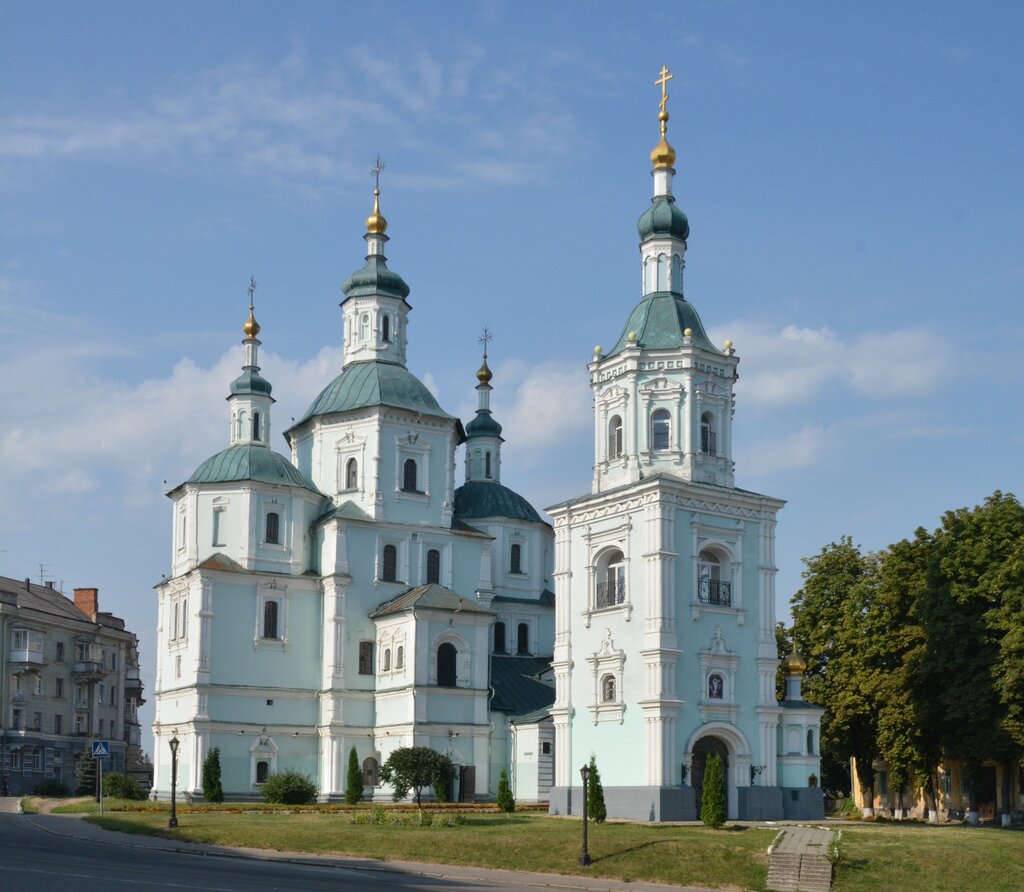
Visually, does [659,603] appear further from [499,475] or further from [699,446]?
[499,475]

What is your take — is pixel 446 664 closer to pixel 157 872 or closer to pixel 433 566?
pixel 433 566

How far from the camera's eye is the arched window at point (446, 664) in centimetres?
5153

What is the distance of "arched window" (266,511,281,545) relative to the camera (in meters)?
52.8

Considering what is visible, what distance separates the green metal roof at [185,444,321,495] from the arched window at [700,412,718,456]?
55.7 feet

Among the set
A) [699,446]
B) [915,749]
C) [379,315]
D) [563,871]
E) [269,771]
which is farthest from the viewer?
[379,315]

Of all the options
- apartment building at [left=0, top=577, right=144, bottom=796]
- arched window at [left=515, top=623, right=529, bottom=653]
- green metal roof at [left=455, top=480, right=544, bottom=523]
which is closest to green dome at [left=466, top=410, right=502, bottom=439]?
green metal roof at [left=455, top=480, right=544, bottom=523]

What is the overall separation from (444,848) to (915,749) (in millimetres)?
21163

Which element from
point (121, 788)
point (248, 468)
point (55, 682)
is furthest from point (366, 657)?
point (55, 682)

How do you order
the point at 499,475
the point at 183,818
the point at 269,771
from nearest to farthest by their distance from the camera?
the point at 183,818
the point at 269,771
the point at 499,475

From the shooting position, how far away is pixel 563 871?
30.0 m

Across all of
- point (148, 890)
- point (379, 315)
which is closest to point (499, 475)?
point (379, 315)

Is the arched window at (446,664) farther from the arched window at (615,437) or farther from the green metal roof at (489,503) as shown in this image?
the green metal roof at (489,503)

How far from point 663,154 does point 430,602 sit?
1791 centimetres

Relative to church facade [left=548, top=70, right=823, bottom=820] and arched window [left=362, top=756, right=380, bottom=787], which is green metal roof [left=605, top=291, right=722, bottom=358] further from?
arched window [left=362, top=756, right=380, bottom=787]
